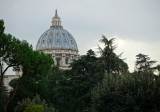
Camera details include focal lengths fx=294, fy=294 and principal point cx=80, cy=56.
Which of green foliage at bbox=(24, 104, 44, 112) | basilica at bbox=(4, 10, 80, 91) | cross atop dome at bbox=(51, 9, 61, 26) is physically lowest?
green foliage at bbox=(24, 104, 44, 112)

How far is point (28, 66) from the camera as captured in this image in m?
23.9

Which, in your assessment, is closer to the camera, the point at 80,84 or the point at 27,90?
the point at 27,90

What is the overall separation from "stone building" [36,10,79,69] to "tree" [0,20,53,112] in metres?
92.5

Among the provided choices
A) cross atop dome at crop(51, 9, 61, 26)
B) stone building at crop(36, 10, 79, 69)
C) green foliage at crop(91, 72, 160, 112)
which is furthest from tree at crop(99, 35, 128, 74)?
cross atop dome at crop(51, 9, 61, 26)

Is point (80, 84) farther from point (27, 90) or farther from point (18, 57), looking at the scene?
point (18, 57)

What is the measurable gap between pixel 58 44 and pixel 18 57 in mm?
106835

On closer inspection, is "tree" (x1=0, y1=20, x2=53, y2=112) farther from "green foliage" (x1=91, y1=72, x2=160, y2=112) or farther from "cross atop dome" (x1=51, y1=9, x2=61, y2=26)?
"cross atop dome" (x1=51, y1=9, x2=61, y2=26)

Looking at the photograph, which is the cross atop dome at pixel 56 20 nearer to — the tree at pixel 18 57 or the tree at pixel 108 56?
the tree at pixel 108 56

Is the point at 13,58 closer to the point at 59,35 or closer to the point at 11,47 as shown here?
the point at 11,47

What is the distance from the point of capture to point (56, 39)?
132000mm

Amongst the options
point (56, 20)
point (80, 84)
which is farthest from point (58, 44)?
point (80, 84)

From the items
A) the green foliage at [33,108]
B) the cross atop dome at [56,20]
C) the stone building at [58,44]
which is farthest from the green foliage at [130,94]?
the cross atop dome at [56,20]

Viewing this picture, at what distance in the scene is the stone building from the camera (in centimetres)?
12332

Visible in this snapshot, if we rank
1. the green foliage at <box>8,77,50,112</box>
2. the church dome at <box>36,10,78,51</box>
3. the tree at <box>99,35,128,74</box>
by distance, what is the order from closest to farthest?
the green foliage at <box>8,77,50,112</box> < the tree at <box>99,35,128,74</box> < the church dome at <box>36,10,78,51</box>
